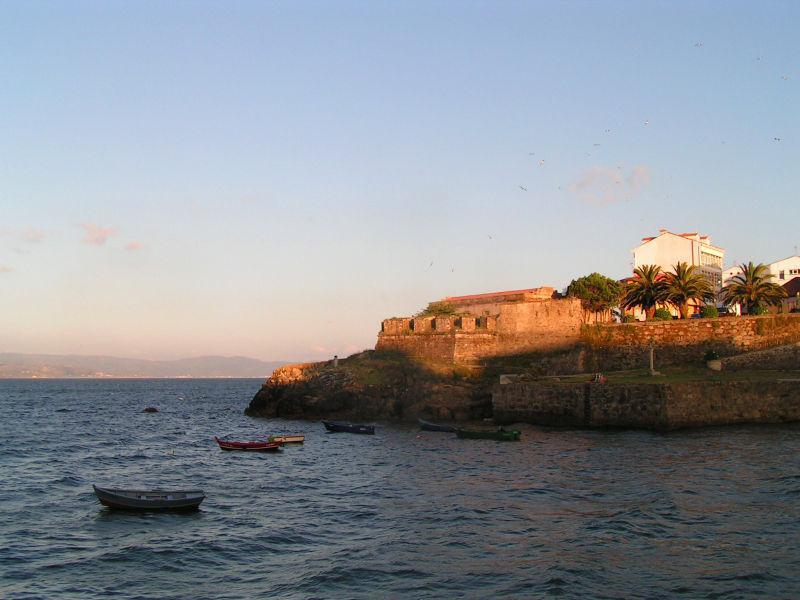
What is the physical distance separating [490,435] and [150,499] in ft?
72.6

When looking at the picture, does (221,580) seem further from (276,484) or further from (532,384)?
(532,384)

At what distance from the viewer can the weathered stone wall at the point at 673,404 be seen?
130 ft

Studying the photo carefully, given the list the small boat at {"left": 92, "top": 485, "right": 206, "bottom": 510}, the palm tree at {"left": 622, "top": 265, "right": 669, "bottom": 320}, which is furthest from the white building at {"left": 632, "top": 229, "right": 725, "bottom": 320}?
the small boat at {"left": 92, "top": 485, "right": 206, "bottom": 510}

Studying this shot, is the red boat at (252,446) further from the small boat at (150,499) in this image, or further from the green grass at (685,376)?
the green grass at (685,376)

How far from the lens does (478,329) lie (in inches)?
2452

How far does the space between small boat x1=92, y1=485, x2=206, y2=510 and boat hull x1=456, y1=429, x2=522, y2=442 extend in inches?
802

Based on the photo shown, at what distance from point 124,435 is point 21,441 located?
7.13m

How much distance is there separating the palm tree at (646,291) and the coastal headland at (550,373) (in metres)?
4.09

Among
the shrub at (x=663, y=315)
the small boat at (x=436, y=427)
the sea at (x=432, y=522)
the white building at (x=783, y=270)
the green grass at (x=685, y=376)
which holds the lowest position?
the sea at (x=432, y=522)

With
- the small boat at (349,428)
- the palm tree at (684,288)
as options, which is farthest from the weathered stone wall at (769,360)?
the small boat at (349,428)

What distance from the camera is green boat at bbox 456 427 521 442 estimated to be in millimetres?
41594

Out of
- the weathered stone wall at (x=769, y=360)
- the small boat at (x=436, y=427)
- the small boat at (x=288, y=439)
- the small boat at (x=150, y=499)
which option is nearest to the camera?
the small boat at (x=150, y=499)

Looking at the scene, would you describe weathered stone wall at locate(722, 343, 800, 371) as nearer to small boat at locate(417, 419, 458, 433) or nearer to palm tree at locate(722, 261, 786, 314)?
palm tree at locate(722, 261, 786, 314)

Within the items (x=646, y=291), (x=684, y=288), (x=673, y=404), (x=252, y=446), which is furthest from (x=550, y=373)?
(x=252, y=446)
